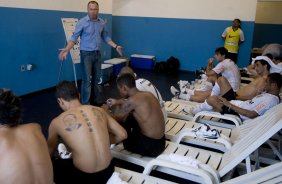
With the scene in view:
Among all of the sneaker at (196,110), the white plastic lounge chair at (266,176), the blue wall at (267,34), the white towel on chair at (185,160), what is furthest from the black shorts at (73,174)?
the blue wall at (267,34)

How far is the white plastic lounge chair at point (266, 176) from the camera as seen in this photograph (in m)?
1.68

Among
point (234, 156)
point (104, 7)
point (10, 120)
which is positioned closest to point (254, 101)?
point (234, 156)

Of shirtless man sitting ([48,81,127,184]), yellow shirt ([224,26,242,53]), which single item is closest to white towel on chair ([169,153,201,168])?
shirtless man sitting ([48,81,127,184])

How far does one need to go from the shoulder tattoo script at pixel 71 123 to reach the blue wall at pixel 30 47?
3114mm

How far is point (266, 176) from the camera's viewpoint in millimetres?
1734

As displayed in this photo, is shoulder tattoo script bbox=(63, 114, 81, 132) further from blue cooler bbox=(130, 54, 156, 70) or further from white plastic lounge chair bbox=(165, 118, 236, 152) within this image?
blue cooler bbox=(130, 54, 156, 70)

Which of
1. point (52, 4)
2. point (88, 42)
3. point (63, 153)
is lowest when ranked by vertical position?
point (63, 153)

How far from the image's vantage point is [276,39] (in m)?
10.3

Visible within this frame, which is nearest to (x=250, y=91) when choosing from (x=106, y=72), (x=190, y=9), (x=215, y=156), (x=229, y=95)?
(x=229, y=95)

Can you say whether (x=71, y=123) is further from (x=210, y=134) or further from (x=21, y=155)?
(x=210, y=134)

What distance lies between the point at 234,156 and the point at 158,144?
2.16 ft

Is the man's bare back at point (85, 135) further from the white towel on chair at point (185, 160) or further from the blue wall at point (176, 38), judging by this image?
the blue wall at point (176, 38)

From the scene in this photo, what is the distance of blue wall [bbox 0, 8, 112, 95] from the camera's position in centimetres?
446

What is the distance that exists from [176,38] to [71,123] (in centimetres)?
679
